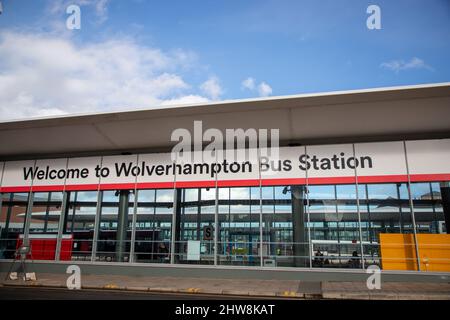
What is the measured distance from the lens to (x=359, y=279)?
37.1ft

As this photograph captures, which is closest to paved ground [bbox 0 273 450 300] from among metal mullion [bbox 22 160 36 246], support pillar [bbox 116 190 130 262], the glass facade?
the glass facade

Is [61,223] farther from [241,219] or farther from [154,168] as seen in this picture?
[241,219]

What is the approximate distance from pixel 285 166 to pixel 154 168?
5188 millimetres

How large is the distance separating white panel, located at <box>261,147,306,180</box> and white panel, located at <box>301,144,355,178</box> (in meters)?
0.32

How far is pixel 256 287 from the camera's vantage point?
1023cm

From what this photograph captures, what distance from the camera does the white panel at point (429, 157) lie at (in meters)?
11.8

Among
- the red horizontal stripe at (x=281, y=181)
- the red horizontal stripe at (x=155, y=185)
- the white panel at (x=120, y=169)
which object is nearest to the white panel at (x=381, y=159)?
the red horizontal stripe at (x=281, y=181)

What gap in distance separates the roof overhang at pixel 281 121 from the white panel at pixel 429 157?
18.8 inches

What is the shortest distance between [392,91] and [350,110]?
4.69ft

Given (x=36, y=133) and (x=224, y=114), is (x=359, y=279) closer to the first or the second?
(x=224, y=114)

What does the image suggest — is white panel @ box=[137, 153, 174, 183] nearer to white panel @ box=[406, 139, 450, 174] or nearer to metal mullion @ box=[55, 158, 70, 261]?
metal mullion @ box=[55, 158, 70, 261]

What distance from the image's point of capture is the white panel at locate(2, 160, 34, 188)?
1545 cm
